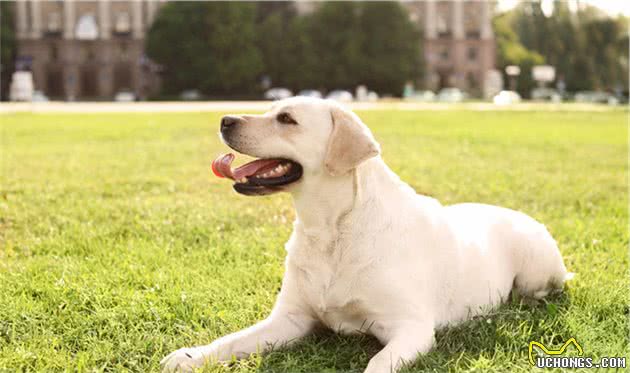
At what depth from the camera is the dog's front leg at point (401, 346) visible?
148 inches

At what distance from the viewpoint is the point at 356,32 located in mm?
75750

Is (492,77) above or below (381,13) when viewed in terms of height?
Answer: below

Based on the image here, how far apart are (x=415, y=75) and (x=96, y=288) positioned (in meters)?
75.3

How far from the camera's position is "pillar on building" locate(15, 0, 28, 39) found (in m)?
81.9

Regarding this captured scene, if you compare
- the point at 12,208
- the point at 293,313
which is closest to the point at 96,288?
the point at 293,313

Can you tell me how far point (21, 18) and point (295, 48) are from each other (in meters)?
28.5

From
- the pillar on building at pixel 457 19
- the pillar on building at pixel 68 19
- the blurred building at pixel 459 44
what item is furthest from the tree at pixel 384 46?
the pillar on building at pixel 68 19

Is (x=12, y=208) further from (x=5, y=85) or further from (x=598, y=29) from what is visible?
(x=598, y=29)

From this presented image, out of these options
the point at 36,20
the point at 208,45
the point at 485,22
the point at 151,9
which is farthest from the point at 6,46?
the point at 485,22

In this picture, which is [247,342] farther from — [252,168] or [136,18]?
[136,18]

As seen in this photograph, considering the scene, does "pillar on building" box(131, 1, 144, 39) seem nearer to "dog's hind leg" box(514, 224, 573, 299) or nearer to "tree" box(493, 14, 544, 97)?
"tree" box(493, 14, 544, 97)

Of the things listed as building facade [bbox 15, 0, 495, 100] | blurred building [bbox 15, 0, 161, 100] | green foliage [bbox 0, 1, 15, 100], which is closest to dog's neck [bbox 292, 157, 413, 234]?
green foliage [bbox 0, 1, 15, 100]

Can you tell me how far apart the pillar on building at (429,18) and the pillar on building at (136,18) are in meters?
29.1

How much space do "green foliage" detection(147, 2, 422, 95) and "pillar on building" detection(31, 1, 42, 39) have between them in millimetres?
16972
